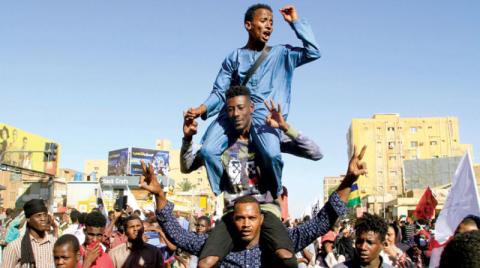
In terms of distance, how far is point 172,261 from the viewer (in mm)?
9641

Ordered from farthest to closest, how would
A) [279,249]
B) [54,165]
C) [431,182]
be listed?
[431,182], [54,165], [279,249]

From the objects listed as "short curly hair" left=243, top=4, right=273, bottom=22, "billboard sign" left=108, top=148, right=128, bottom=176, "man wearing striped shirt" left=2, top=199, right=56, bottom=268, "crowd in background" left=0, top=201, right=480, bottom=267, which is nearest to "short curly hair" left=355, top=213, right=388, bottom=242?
"crowd in background" left=0, top=201, right=480, bottom=267

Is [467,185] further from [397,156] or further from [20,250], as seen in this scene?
[397,156]

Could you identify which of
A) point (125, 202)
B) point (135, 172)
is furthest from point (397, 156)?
point (125, 202)

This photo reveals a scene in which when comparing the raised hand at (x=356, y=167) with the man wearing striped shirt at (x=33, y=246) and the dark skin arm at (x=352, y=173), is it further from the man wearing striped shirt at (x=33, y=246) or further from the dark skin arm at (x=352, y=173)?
the man wearing striped shirt at (x=33, y=246)

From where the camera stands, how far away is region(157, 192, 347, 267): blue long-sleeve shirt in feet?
13.5

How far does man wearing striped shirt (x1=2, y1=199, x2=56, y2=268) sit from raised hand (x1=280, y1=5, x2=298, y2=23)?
12.2 feet

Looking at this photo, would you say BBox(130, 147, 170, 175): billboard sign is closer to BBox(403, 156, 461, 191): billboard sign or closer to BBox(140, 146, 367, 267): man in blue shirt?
BBox(403, 156, 461, 191): billboard sign

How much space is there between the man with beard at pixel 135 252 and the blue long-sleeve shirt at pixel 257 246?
2.68m

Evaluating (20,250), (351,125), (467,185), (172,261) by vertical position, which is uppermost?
(351,125)

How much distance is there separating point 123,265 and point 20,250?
135cm

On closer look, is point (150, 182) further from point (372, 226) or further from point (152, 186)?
point (372, 226)

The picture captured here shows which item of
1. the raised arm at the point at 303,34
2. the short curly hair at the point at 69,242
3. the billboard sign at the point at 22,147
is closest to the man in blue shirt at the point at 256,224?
the raised arm at the point at 303,34

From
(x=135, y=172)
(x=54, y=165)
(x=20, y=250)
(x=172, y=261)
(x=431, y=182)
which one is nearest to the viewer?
(x=20, y=250)
